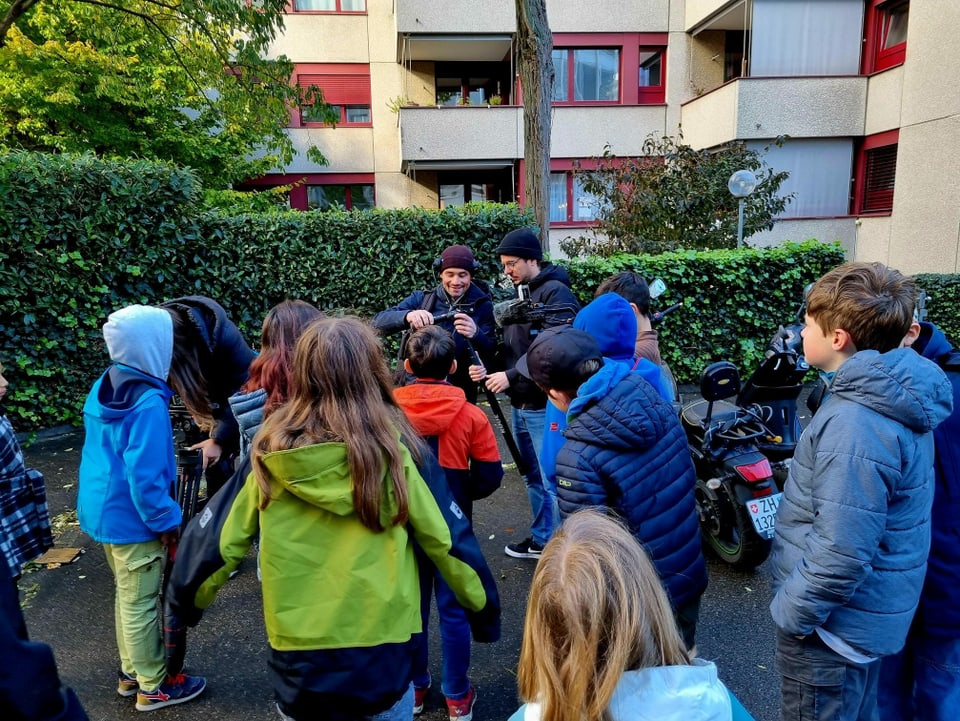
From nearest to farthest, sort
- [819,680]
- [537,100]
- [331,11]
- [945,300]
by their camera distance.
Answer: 1. [819,680]
2. [537,100]
3. [945,300]
4. [331,11]

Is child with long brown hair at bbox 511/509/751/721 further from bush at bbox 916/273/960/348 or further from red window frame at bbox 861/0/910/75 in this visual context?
red window frame at bbox 861/0/910/75

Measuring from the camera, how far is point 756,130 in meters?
13.9

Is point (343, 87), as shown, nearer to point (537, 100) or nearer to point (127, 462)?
point (537, 100)

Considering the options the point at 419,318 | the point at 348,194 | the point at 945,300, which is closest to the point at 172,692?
the point at 419,318

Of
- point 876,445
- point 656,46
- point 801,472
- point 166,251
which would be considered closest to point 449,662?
point 801,472

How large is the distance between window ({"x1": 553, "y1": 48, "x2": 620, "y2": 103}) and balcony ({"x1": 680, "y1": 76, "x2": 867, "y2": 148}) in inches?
124

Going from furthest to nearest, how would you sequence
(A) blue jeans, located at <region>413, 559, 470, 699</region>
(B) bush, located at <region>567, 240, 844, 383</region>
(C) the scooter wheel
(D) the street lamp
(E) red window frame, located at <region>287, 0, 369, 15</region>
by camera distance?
(E) red window frame, located at <region>287, 0, 369, 15</region>
(D) the street lamp
(B) bush, located at <region>567, 240, 844, 383</region>
(C) the scooter wheel
(A) blue jeans, located at <region>413, 559, 470, 699</region>

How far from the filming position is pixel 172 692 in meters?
2.84

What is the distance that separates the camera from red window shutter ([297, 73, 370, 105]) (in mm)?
16562

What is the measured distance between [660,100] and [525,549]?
601 inches

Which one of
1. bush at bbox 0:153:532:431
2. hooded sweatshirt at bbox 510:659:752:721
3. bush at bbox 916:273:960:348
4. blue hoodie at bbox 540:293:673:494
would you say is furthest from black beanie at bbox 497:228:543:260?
bush at bbox 916:273:960:348

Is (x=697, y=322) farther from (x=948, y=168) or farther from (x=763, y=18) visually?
(x=763, y=18)

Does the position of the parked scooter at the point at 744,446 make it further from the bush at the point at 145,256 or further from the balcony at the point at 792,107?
the balcony at the point at 792,107

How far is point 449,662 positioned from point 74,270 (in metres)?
5.94
